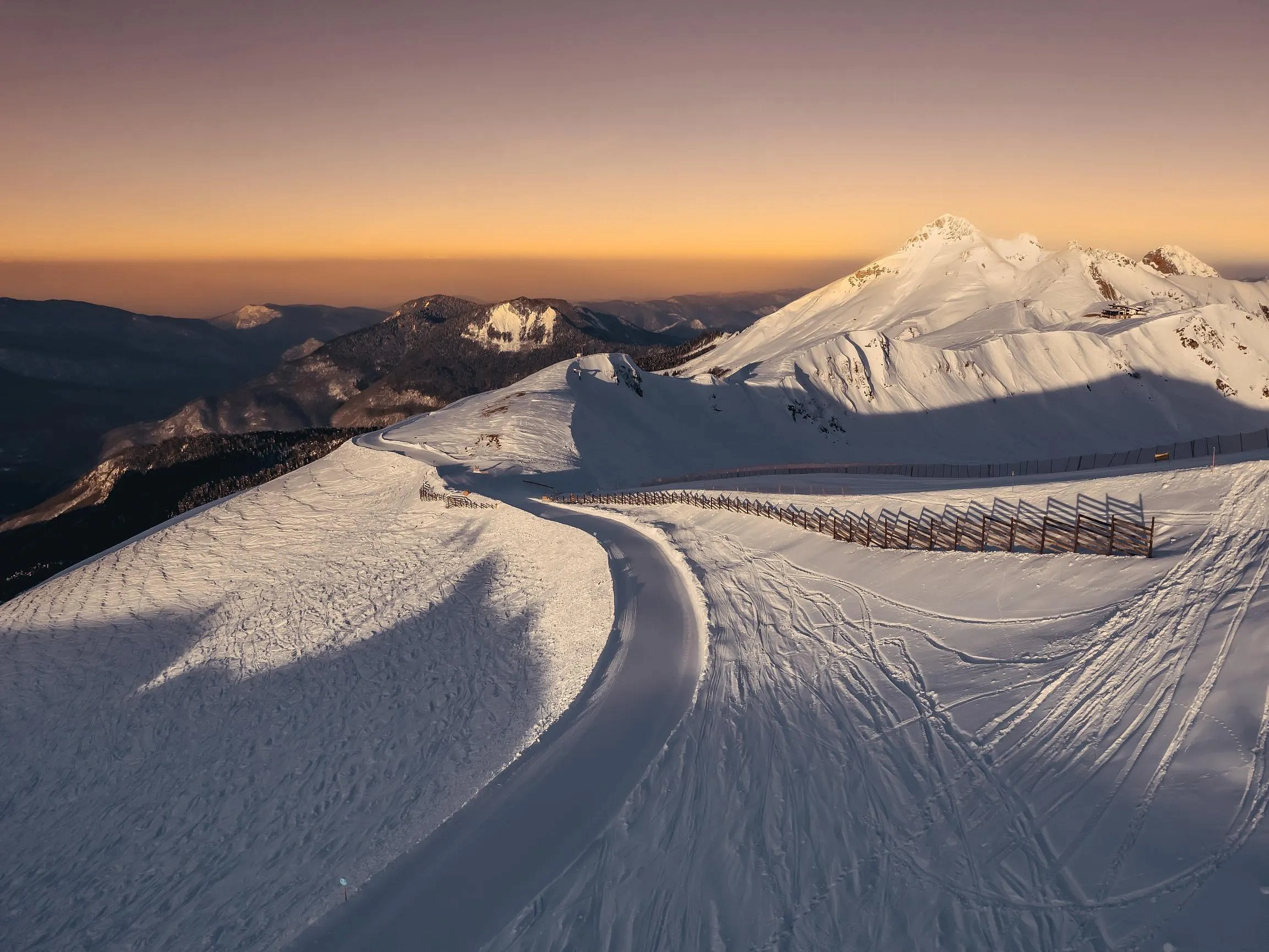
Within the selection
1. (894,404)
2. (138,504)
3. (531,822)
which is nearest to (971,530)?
(531,822)

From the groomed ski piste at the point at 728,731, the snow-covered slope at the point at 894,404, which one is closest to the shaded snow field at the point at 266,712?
the groomed ski piste at the point at 728,731

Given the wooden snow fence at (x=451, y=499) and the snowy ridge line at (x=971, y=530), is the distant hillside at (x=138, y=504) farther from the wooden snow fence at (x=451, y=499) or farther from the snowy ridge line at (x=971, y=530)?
the snowy ridge line at (x=971, y=530)

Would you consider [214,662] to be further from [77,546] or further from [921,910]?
[77,546]

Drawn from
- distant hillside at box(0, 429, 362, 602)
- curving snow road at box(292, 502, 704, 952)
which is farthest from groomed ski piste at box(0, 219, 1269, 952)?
distant hillside at box(0, 429, 362, 602)

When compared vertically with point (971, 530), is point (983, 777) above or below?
below

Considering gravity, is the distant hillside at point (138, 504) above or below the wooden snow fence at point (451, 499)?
below

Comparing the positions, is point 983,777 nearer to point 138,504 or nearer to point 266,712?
point 266,712
